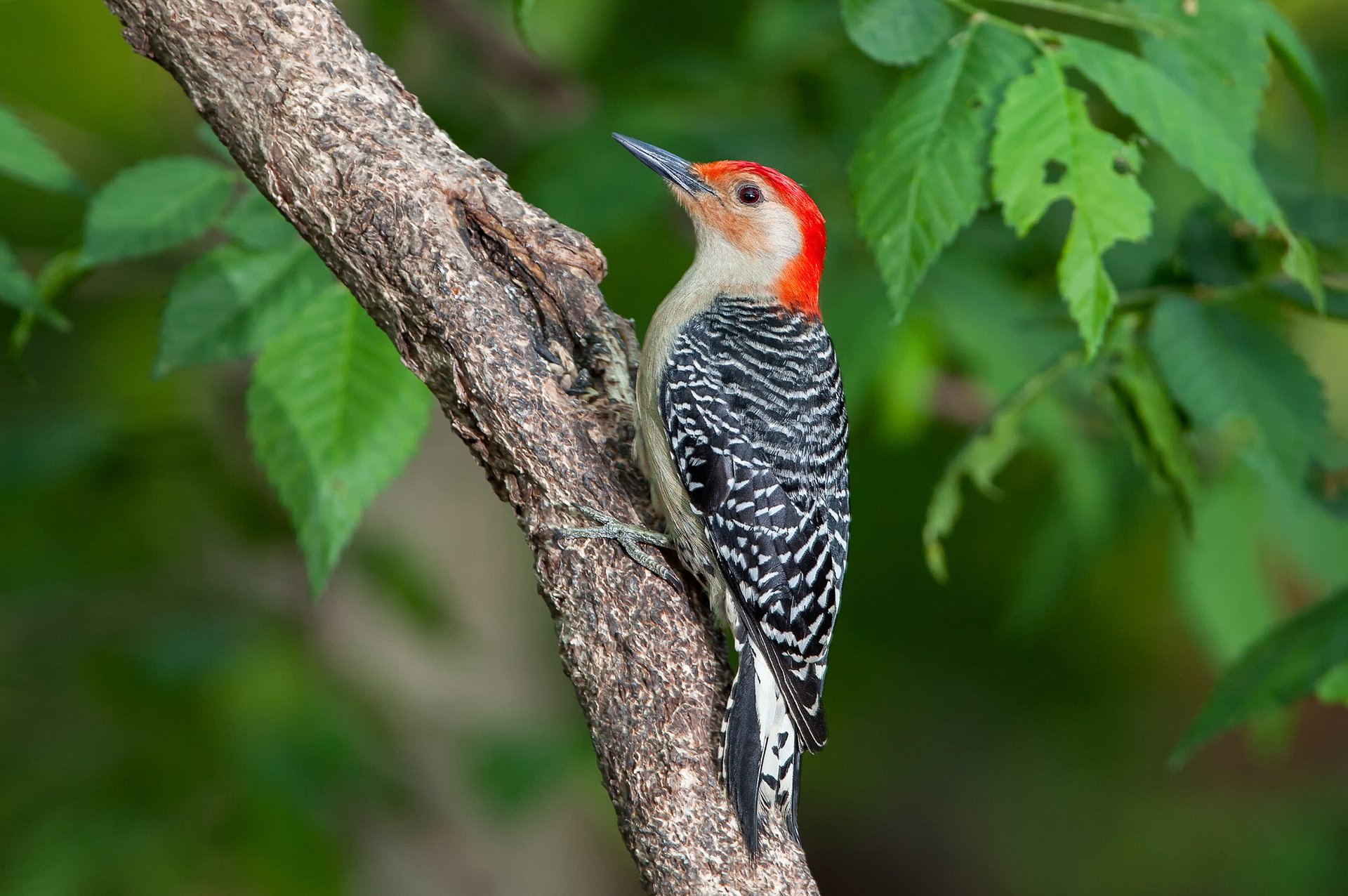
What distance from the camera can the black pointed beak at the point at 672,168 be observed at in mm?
3998

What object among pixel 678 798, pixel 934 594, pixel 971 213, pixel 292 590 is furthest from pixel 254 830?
pixel 934 594

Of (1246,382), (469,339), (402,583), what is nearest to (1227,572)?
(1246,382)

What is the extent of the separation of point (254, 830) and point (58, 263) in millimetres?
2297

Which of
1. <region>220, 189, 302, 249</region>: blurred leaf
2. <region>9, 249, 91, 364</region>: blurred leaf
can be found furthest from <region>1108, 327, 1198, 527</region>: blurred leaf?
<region>9, 249, 91, 364</region>: blurred leaf

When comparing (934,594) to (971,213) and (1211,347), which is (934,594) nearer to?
(1211,347)

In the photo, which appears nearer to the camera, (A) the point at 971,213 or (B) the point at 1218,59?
(A) the point at 971,213

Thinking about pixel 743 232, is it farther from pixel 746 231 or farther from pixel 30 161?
pixel 30 161

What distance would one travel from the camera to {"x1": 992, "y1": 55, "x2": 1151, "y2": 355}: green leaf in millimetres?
2705

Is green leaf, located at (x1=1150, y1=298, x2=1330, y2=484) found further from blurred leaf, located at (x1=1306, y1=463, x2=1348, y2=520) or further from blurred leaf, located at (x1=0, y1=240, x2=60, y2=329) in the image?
blurred leaf, located at (x1=0, y1=240, x2=60, y2=329)

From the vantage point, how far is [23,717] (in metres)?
5.96

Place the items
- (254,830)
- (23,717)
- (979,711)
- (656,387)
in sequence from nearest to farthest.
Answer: (656,387) → (254,830) → (23,717) → (979,711)

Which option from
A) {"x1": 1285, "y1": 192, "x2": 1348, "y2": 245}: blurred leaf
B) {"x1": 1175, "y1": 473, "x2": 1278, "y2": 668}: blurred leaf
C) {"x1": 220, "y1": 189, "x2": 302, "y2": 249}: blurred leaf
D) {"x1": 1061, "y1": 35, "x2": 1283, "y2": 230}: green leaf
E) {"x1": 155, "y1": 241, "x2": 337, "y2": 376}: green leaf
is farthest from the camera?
{"x1": 1175, "y1": 473, "x2": 1278, "y2": 668}: blurred leaf

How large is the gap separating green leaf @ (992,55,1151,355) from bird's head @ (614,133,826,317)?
1.16 metres

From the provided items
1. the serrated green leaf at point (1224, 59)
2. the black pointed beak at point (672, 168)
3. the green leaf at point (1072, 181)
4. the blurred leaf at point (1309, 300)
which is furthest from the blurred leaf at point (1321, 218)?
the black pointed beak at point (672, 168)
